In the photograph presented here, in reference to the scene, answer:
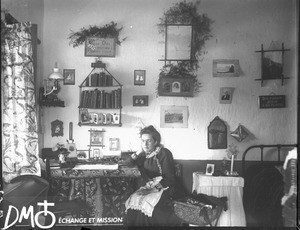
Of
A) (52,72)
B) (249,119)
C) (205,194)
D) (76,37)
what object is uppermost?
(76,37)

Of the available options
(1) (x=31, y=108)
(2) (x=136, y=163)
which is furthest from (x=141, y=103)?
(1) (x=31, y=108)

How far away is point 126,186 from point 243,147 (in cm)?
60

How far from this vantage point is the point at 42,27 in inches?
62.3

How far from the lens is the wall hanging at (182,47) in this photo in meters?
1.60

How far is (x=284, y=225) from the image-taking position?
1.66 meters

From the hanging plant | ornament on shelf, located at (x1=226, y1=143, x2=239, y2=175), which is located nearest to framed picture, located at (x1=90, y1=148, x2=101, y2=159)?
the hanging plant

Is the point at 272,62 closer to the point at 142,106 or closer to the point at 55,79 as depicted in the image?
the point at 142,106

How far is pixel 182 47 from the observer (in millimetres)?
1608

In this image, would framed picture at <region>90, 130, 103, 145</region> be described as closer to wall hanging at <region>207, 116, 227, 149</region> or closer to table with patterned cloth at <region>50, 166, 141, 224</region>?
table with patterned cloth at <region>50, 166, 141, 224</region>

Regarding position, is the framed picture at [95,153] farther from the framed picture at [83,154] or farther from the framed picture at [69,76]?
the framed picture at [69,76]

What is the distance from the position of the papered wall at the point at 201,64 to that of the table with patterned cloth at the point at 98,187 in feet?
0.45

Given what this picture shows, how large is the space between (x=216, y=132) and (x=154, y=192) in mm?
419

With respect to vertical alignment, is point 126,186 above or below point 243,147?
below

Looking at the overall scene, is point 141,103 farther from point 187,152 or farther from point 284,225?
point 284,225
